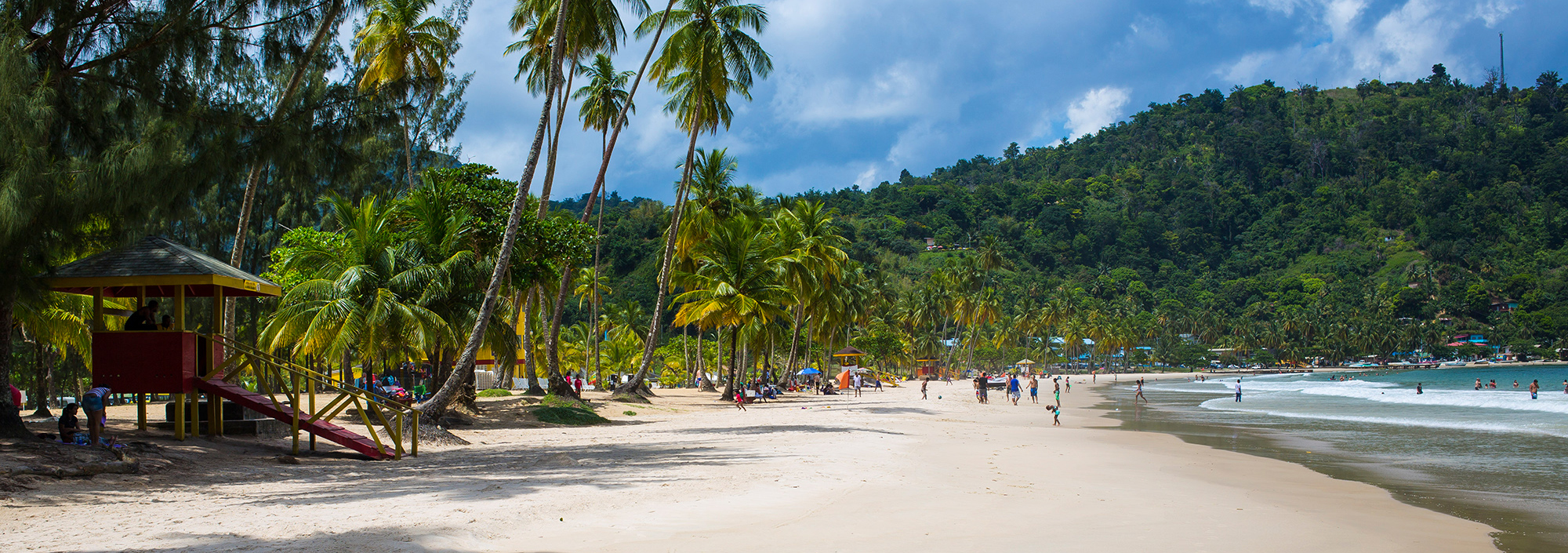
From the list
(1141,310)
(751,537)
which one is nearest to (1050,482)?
(751,537)

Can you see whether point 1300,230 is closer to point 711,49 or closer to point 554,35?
point 711,49

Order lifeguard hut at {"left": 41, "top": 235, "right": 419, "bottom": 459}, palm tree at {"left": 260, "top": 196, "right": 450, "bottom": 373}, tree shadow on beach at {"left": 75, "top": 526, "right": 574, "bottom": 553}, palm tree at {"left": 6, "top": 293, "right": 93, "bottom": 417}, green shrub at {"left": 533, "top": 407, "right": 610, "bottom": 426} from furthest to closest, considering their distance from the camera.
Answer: green shrub at {"left": 533, "top": 407, "right": 610, "bottom": 426}, palm tree at {"left": 6, "top": 293, "right": 93, "bottom": 417}, palm tree at {"left": 260, "top": 196, "right": 450, "bottom": 373}, lifeguard hut at {"left": 41, "top": 235, "right": 419, "bottom": 459}, tree shadow on beach at {"left": 75, "top": 526, "right": 574, "bottom": 553}

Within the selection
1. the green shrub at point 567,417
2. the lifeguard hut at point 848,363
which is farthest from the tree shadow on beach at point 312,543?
the lifeguard hut at point 848,363

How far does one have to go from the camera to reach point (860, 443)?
625 inches

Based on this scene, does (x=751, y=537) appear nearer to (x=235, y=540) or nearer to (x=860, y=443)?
(x=235, y=540)

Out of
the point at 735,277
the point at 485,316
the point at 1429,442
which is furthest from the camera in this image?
the point at 735,277

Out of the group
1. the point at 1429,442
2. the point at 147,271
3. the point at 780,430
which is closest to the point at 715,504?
the point at 147,271

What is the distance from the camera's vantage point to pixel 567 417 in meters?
19.7

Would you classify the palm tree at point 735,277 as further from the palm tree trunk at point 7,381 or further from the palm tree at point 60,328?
the palm tree trunk at point 7,381

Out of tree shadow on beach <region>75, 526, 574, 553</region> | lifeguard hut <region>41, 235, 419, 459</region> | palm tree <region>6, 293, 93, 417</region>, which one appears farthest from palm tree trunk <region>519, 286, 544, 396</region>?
tree shadow on beach <region>75, 526, 574, 553</region>

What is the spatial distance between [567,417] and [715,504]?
11756 millimetres

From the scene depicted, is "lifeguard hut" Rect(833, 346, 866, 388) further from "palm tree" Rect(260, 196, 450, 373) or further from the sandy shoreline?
the sandy shoreline

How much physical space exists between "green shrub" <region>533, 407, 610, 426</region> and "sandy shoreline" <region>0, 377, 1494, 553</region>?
3581 mm

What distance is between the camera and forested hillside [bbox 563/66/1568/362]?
4943 inches
